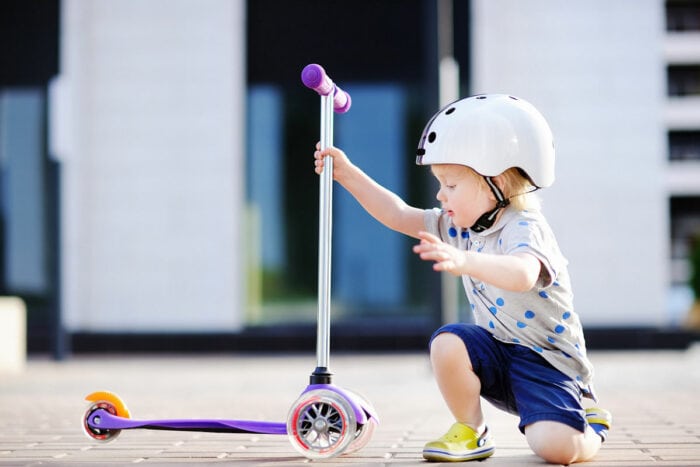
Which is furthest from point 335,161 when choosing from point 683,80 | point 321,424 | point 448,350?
point 683,80

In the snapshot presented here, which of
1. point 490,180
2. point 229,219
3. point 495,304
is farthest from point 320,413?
point 229,219

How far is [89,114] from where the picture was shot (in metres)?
11.6

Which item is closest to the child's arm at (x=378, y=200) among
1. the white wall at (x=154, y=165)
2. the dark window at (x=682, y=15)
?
the white wall at (x=154, y=165)

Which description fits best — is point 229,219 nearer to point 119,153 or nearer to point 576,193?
point 119,153

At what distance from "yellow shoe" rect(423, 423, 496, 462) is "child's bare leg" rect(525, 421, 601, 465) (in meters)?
0.15

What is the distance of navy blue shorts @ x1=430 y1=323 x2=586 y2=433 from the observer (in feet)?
9.77

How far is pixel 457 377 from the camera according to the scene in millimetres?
3027

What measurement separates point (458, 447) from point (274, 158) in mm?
8870

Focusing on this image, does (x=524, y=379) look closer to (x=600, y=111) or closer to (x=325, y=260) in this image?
(x=325, y=260)

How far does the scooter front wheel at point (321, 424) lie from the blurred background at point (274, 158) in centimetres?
830

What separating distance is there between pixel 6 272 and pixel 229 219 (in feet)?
8.63

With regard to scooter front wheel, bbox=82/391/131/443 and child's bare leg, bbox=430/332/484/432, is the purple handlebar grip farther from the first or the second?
scooter front wheel, bbox=82/391/131/443

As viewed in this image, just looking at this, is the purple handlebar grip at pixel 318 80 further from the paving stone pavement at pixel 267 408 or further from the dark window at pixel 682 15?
the dark window at pixel 682 15

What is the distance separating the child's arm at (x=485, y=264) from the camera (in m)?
2.43
